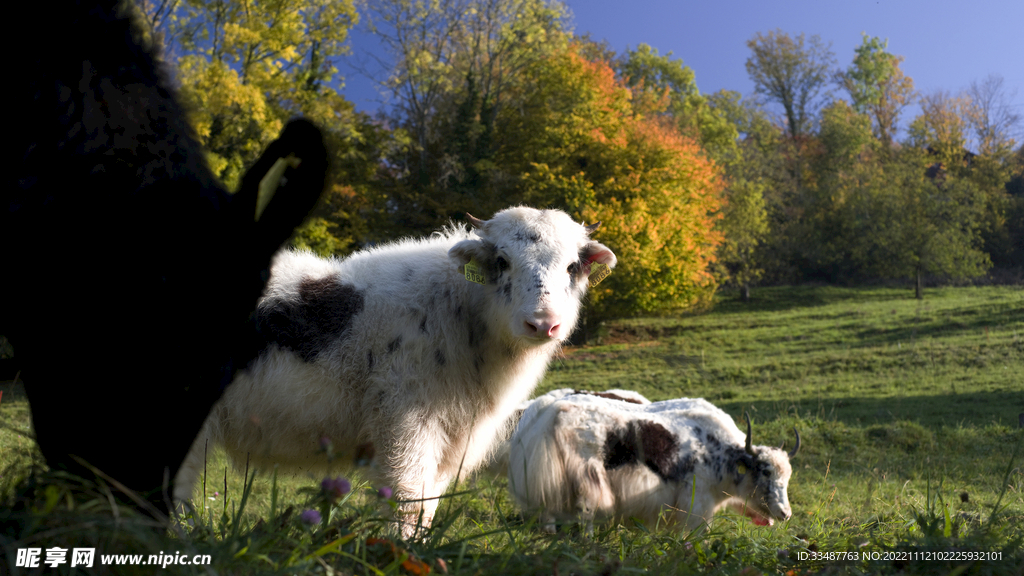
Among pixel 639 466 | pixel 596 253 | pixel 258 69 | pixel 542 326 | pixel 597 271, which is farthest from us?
pixel 258 69

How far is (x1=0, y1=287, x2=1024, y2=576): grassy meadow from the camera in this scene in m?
1.53

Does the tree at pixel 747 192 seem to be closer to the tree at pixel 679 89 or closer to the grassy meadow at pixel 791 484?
the tree at pixel 679 89

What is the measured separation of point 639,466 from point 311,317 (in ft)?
9.77

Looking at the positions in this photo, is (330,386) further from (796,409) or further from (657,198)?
(657,198)

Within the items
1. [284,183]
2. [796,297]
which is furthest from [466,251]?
[796,297]

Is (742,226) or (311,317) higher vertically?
(742,226)

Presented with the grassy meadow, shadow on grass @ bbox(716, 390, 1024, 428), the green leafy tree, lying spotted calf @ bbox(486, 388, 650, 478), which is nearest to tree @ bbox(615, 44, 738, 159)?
the grassy meadow

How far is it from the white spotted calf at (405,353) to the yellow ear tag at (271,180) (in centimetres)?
211

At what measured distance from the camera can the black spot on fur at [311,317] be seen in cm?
343

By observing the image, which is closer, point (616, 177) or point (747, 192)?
point (616, 177)

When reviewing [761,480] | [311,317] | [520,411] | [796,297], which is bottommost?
[761,480]

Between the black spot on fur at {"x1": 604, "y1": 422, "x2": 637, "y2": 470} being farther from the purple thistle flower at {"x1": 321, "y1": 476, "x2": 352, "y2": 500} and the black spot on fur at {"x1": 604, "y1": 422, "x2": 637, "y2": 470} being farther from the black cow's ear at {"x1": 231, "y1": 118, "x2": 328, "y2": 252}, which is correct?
the black cow's ear at {"x1": 231, "y1": 118, "x2": 328, "y2": 252}

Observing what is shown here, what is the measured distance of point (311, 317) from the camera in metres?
3.51

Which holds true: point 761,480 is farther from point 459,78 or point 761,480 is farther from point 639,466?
point 459,78
